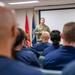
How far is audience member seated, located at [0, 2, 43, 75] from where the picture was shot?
916 millimetres

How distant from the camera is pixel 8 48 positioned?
3.25 ft

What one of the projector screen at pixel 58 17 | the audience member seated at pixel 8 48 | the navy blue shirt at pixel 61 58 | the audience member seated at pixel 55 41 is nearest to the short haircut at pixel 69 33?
the navy blue shirt at pixel 61 58

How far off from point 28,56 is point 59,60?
0.39 meters

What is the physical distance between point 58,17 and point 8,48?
26.1 ft

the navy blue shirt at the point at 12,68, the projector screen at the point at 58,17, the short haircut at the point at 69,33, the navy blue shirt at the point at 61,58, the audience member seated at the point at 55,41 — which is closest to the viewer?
the navy blue shirt at the point at 12,68

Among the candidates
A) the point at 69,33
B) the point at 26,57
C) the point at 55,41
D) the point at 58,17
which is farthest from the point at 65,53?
the point at 58,17

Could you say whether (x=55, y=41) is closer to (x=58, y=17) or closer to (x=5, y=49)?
(x=5, y=49)

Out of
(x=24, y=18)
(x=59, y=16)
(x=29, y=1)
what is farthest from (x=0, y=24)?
(x=24, y=18)

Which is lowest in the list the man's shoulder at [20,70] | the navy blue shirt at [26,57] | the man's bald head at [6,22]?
the navy blue shirt at [26,57]

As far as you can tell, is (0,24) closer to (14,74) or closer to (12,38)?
(12,38)

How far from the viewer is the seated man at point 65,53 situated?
215 cm

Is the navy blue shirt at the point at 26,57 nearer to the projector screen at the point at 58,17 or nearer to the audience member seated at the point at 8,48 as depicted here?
the audience member seated at the point at 8,48

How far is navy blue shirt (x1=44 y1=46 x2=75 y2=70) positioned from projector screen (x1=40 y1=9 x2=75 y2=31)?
6514 millimetres

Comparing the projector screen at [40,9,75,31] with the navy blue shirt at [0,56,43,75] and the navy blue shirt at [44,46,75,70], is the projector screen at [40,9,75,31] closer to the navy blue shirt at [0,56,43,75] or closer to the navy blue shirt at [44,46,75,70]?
the navy blue shirt at [44,46,75,70]
